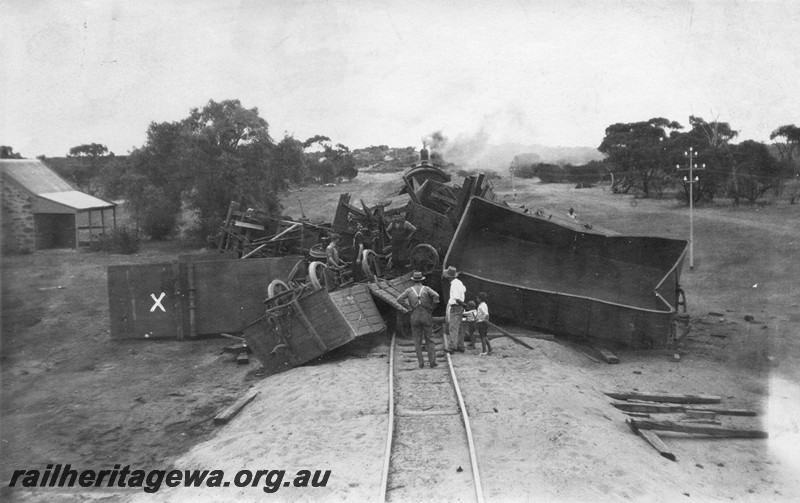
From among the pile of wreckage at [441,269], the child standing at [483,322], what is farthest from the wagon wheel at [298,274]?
the child standing at [483,322]

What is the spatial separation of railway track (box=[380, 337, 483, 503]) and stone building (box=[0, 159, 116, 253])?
23243 millimetres

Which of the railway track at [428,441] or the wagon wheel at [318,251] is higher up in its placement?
the wagon wheel at [318,251]

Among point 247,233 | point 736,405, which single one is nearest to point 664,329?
point 736,405

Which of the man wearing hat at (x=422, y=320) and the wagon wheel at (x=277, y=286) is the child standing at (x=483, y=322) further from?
the wagon wheel at (x=277, y=286)

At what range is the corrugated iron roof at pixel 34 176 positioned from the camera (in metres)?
28.0

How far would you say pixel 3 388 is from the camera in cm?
1173

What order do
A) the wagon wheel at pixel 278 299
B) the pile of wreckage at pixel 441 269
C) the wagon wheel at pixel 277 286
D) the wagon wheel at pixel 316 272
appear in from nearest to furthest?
1. the wagon wheel at pixel 278 299
2. the pile of wreckage at pixel 441 269
3. the wagon wheel at pixel 277 286
4. the wagon wheel at pixel 316 272

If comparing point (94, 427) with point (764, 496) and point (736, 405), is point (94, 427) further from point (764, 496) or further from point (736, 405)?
point (736, 405)

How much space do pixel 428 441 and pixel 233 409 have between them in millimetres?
3787

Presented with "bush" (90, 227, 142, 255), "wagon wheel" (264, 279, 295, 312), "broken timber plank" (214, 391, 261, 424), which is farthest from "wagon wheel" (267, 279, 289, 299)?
"bush" (90, 227, 142, 255)

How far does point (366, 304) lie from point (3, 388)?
7.25m

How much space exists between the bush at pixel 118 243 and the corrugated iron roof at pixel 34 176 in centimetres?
340

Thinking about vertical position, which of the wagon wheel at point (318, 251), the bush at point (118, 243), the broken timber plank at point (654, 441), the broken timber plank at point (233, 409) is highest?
the wagon wheel at point (318, 251)

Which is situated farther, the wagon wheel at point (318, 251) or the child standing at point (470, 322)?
the wagon wheel at point (318, 251)
